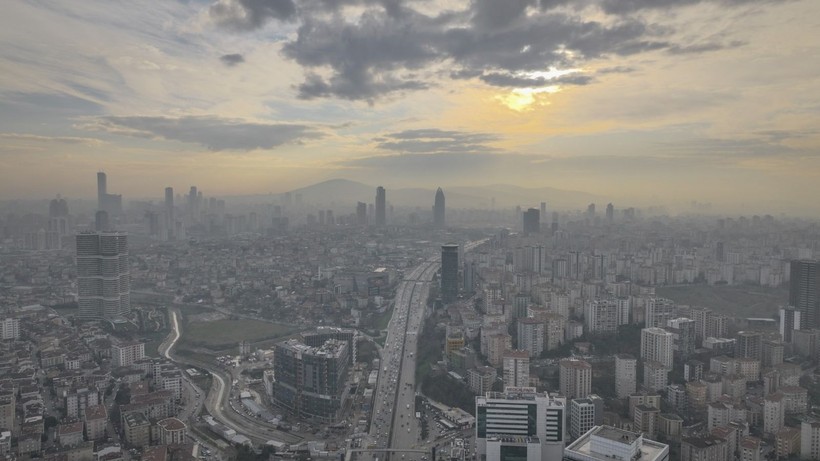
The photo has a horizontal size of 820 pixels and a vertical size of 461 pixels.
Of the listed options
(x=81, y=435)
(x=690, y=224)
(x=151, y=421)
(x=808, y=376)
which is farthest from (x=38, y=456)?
(x=690, y=224)

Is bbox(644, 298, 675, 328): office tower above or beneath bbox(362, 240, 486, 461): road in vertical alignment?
above

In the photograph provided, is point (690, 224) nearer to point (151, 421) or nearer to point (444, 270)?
point (444, 270)

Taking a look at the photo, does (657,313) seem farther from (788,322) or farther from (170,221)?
(170,221)

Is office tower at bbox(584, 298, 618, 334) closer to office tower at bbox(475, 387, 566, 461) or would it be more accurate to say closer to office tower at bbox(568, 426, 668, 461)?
office tower at bbox(475, 387, 566, 461)

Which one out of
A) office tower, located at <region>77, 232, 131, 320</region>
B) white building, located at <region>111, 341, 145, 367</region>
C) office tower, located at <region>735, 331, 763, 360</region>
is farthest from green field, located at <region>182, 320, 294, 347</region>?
office tower, located at <region>735, 331, 763, 360</region>

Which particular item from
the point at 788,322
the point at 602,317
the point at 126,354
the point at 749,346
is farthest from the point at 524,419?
the point at 126,354

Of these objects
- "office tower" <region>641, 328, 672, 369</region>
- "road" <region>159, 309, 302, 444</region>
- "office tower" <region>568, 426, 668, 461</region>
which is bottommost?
"road" <region>159, 309, 302, 444</region>
